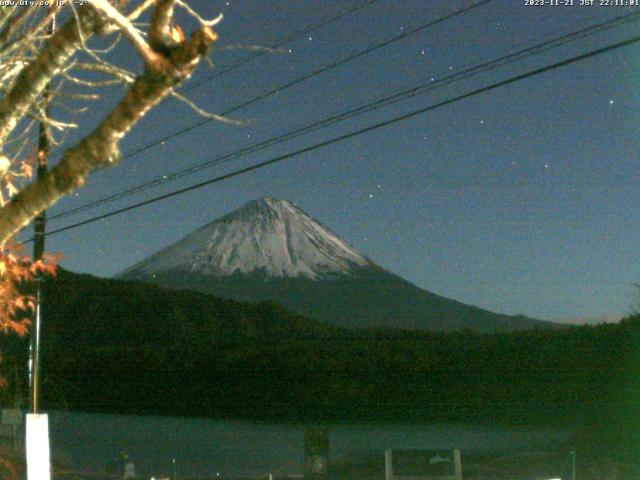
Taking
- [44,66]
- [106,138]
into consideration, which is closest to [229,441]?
[44,66]

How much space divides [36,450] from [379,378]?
4942cm

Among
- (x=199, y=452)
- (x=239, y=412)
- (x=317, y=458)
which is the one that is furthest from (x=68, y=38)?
(x=239, y=412)

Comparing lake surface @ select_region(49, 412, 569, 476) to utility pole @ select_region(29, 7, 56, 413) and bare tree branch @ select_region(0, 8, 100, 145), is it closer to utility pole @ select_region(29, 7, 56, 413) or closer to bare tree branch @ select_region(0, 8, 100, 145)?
utility pole @ select_region(29, 7, 56, 413)

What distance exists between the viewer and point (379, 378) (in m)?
56.2

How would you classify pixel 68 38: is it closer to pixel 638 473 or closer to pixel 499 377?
pixel 638 473

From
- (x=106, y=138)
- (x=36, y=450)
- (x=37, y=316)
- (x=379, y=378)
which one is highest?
(x=106, y=138)

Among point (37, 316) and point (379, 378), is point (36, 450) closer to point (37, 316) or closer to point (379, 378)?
point (37, 316)

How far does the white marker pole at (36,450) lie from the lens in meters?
7.57

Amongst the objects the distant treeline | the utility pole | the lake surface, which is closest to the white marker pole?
the utility pole

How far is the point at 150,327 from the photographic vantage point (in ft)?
291

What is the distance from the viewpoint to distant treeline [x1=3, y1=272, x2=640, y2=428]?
→ 4578 cm

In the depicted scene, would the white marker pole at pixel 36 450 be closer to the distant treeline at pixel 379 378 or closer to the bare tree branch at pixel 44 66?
the bare tree branch at pixel 44 66

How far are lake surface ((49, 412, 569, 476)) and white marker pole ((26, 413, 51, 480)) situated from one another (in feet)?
51.2

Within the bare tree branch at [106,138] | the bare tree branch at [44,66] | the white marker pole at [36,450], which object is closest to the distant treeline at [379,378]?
the white marker pole at [36,450]
